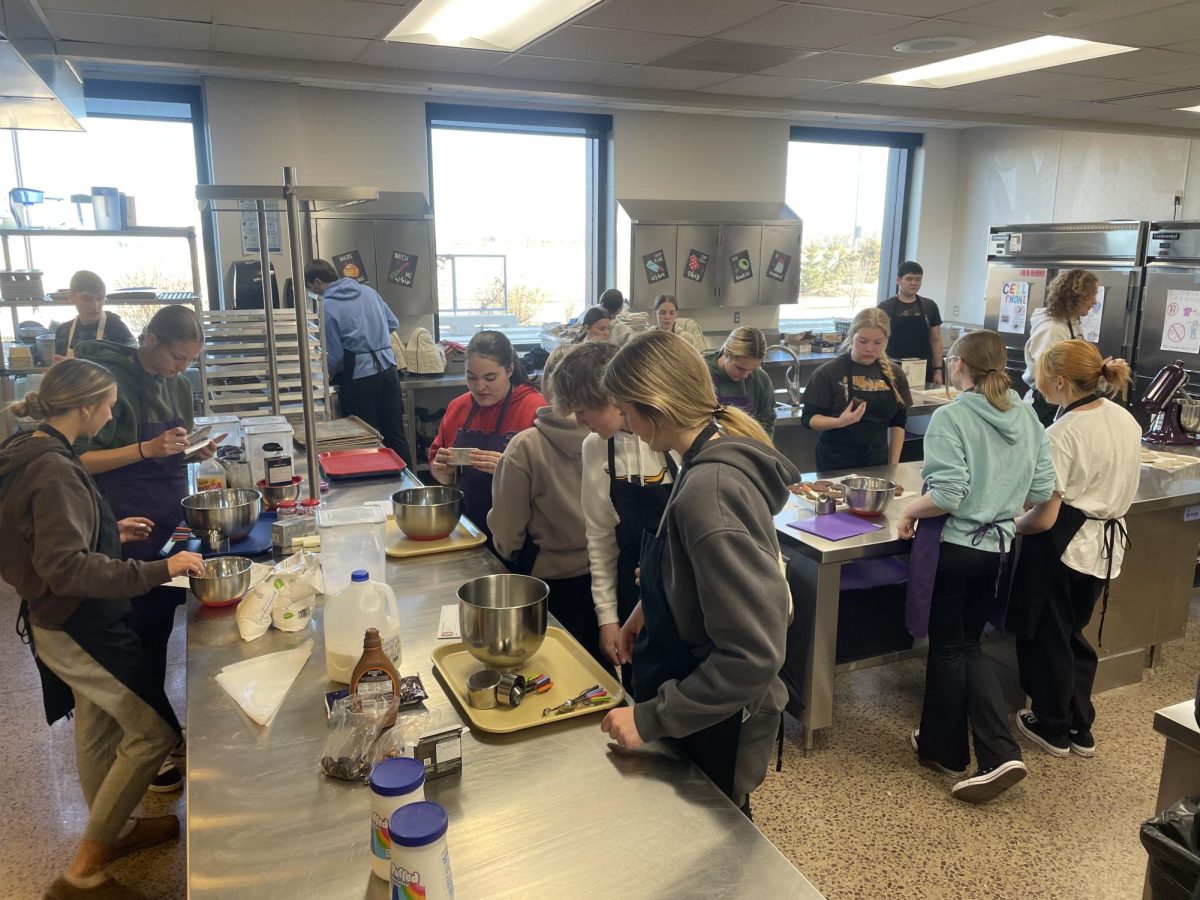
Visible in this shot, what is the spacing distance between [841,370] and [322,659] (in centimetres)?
276

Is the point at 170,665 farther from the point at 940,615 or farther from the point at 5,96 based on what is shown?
the point at 940,615

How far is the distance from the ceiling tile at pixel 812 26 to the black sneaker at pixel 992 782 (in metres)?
3.07

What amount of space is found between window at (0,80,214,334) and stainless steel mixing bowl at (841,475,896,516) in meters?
4.58

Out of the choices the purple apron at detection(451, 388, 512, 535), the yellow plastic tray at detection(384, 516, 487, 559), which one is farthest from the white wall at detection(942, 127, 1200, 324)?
the yellow plastic tray at detection(384, 516, 487, 559)

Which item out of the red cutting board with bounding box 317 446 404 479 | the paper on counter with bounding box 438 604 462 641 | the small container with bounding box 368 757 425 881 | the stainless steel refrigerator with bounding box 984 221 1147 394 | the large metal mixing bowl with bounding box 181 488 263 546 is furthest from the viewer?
the stainless steel refrigerator with bounding box 984 221 1147 394

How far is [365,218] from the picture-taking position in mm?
5969

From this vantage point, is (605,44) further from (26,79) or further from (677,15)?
(26,79)

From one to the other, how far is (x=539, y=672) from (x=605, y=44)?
3.65 m

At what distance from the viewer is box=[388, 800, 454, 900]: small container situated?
99 centimetres

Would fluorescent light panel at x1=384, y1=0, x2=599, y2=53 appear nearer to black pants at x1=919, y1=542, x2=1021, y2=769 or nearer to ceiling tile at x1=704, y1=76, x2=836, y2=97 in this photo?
ceiling tile at x1=704, y1=76, x2=836, y2=97

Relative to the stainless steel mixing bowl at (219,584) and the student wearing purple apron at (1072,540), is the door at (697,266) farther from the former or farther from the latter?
the stainless steel mixing bowl at (219,584)

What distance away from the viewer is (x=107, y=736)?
2133 millimetres

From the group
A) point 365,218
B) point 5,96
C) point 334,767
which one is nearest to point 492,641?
point 334,767

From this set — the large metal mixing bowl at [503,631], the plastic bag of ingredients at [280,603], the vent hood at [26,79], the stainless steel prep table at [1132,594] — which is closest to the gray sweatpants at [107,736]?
the plastic bag of ingredients at [280,603]
